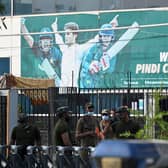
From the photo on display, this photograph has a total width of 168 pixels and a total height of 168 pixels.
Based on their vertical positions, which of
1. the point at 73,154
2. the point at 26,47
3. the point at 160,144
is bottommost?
the point at 73,154

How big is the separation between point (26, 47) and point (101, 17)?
4.78m

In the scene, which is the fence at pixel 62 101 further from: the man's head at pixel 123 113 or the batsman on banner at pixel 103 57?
the batsman on banner at pixel 103 57

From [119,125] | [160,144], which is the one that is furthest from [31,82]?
[160,144]

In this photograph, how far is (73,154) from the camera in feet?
49.0

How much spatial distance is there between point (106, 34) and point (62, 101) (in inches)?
744

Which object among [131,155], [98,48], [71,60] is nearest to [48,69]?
[71,60]

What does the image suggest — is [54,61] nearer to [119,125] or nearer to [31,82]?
[31,82]

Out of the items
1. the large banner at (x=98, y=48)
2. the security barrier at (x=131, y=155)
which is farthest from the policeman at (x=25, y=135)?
the large banner at (x=98, y=48)

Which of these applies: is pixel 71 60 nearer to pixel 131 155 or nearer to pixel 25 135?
pixel 25 135

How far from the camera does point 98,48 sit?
120ft

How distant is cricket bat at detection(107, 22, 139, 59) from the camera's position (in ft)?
117

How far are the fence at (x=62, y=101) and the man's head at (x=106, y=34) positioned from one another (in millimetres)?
17294

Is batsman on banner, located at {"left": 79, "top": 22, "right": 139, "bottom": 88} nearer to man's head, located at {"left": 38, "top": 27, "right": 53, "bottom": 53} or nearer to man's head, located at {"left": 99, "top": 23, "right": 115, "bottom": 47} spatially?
man's head, located at {"left": 99, "top": 23, "right": 115, "bottom": 47}

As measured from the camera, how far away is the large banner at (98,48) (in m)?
34.8
